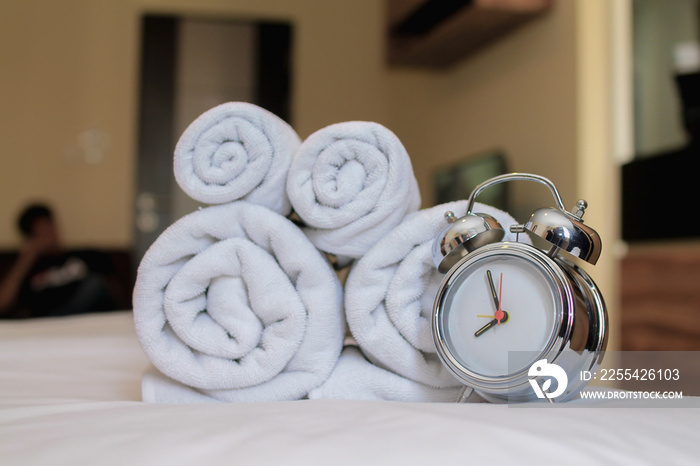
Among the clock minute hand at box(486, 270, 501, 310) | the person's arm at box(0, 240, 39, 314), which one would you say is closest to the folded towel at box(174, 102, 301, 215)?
the clock minute hand at box(486, 270, 501, 310)

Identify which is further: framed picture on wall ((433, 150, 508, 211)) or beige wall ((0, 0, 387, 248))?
beige wall ((0, 0, 387, 248))

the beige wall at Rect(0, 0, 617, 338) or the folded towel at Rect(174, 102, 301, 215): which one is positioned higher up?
the beige wall at Rect(0, 0, 617, 338)

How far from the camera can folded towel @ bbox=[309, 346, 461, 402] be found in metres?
0.66

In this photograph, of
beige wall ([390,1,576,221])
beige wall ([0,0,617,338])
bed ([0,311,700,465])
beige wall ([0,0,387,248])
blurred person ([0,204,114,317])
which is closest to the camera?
bed ([0,311,700,465])

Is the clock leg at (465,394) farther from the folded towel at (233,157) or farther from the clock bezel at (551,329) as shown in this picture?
the folded towel at (233,157)

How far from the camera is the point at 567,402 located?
1.99ft

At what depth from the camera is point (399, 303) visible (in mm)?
662

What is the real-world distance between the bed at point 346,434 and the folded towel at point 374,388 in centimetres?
10

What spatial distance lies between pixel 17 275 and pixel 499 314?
330cm

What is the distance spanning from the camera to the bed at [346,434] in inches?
A: 16.1

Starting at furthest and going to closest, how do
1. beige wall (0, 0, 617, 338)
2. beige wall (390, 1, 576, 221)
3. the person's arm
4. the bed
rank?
beige wall (0, 0, 617, 338) → the person's arm → beige wall (390, 1, 576, 221) → the bed

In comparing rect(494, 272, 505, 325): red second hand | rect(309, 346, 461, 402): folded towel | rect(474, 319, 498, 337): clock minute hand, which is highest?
rect(494, 272, 505, 325): red second hand

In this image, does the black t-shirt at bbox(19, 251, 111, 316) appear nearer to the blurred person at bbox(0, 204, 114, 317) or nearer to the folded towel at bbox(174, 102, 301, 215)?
the blurred person at bbox(0, 204, 114, 317)

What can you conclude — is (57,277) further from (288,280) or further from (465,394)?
(465,394)
